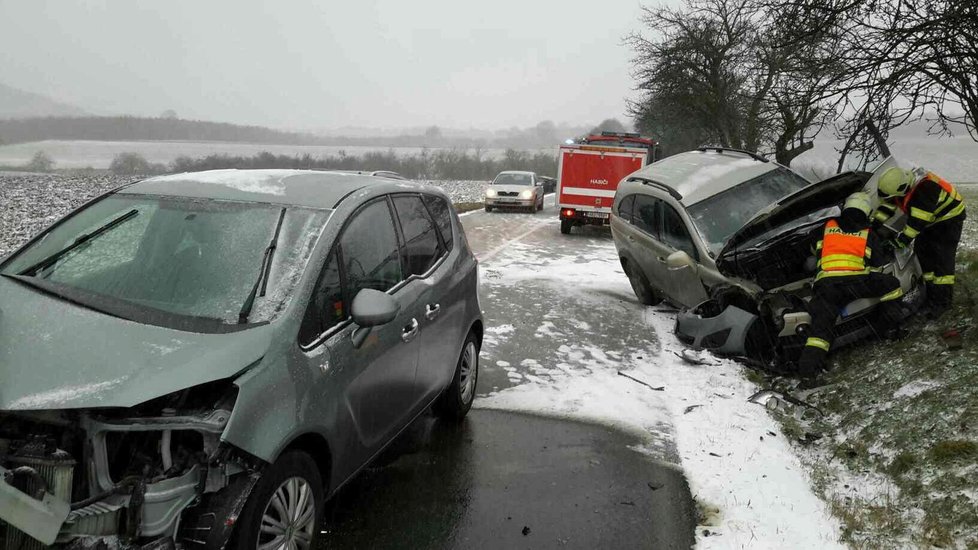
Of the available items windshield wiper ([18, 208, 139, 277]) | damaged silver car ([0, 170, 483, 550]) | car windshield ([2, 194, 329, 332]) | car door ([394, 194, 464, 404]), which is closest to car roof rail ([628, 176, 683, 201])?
car door ([394, 194, 464, 404])

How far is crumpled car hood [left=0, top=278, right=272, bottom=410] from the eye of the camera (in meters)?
2.27

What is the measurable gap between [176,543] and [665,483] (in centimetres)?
296

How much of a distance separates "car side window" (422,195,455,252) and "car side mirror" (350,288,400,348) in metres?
1.55

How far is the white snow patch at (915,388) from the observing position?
4.97m

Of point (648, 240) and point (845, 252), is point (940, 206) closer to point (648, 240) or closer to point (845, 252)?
point (845, 252)

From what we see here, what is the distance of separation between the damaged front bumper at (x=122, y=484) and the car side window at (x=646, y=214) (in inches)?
273

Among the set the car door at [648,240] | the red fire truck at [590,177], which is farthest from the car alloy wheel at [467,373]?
the red fire truck at [590,177]

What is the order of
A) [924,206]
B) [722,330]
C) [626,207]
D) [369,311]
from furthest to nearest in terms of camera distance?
1. [626,207]
2. [722,330]
3. [924,206]
4. [369,311]

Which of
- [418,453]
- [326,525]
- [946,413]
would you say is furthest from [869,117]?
[326,525]

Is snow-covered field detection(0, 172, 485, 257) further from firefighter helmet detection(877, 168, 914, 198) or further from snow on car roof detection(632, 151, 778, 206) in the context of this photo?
firefighter helmet detection(877, 168, 914, 198)

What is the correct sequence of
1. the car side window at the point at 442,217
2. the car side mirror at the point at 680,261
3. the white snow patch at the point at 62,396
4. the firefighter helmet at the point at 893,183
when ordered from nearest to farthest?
the white snow patch at the point at 62,396
the car side window at the point at 442,217
the firefighter helmet at the point at 893,183
the car side mirror at the point at 680,261

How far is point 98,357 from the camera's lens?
2.48 m

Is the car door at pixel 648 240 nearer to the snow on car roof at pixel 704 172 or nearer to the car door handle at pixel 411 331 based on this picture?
the snow on car roof at pixel 704 172

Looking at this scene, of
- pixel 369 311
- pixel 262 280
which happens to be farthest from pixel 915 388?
pixel 262 280
